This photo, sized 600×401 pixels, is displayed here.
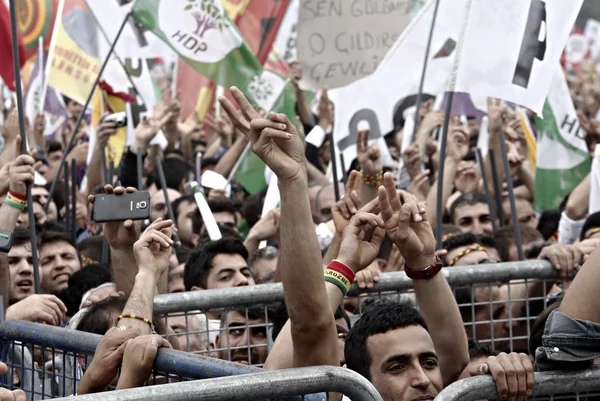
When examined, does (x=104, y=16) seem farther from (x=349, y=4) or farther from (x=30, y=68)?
(x=30, y=68)

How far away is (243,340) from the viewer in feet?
15.8

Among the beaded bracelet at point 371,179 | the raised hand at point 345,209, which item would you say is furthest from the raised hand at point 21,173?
the beaded bracelet at point 371,179

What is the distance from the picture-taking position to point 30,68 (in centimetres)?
1228

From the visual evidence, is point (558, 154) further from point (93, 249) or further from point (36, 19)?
point (36, 19)

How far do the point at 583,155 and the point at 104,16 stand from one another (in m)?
3.91

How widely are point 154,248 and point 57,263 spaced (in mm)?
3012

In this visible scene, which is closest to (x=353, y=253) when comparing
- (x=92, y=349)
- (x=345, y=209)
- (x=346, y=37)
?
(x=345, y=209)

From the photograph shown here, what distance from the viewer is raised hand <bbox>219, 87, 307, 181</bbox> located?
3.31 m

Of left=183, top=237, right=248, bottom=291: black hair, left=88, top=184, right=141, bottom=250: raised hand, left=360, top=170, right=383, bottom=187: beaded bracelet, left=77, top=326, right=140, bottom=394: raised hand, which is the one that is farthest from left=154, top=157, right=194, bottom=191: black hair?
left=77, top=326, right=140, bottom=394: raised hand

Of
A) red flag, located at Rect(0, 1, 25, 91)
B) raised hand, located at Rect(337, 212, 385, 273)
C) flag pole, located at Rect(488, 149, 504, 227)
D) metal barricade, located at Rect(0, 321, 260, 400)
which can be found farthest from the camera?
flag pole, located at Rect(488, 149, 504, 227)

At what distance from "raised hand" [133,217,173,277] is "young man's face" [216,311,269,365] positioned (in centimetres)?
63

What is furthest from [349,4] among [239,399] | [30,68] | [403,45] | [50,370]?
[239,399]

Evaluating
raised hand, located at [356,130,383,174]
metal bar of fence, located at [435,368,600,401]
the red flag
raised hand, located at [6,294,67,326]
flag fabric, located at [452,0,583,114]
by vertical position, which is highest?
the red flag

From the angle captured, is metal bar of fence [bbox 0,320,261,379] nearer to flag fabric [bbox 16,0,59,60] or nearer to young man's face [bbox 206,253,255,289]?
young man's face [bbox 206,253,255,289]
